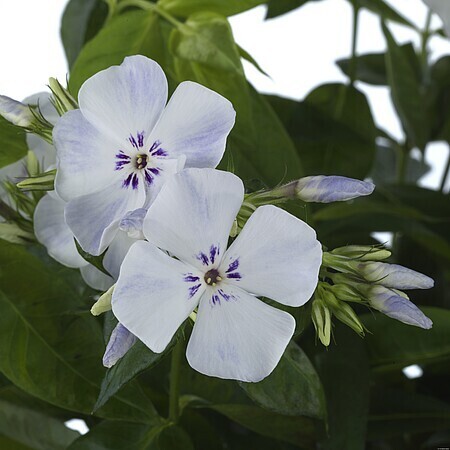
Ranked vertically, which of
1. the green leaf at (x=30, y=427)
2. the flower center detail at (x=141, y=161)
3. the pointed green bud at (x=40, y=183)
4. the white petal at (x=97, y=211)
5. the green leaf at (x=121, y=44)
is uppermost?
the green leaf at (x=121, y=44)

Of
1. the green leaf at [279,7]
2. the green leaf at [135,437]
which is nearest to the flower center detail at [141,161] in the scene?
the green leaf at [135,437]

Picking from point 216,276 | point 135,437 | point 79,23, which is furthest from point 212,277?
point 79,23

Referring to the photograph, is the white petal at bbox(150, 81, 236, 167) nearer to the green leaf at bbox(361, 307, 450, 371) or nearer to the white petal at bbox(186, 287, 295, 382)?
the white petal at bbox(186, 287, 295, 382)

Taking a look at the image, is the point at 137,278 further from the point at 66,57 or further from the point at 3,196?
the point at 66,57

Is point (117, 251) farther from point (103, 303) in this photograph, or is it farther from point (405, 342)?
point (405, 342)

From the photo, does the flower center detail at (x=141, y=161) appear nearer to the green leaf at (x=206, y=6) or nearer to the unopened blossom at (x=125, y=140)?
the unopened blossom at (x=125, y=140)

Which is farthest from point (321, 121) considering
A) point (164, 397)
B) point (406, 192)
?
point (164, 397)

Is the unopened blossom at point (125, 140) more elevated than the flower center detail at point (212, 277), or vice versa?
the unopened blossom at point (125, 140)
